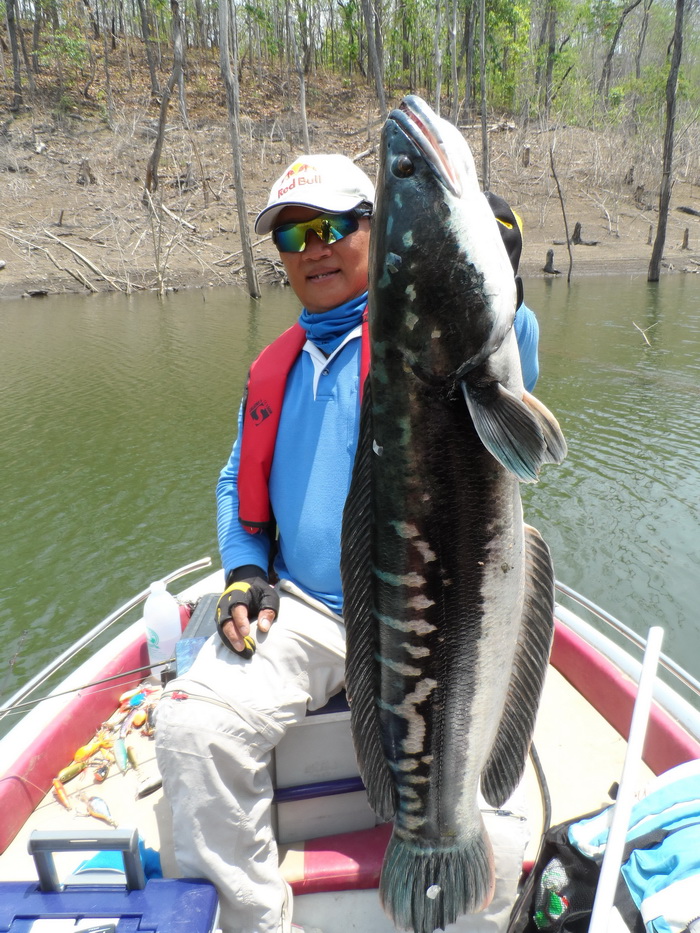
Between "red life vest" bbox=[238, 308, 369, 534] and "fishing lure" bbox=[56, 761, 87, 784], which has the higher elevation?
"red life vest" bbox=[238, 308, 369, 534]

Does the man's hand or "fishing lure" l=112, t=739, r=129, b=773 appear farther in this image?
"fishing lure" l=112, t=739, r=129, b=773

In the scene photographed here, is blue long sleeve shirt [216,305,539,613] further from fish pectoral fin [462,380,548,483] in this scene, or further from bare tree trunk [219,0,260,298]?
bare tree trunk [219,0,260,298]

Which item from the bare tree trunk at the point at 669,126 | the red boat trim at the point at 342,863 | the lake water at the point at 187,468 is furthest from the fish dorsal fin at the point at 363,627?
the bare tree trunk at the point at 669,126

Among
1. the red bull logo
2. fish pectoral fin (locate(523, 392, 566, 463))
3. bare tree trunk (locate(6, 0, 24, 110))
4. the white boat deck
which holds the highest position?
bare tree trunk (locate(6, 0, 24, 110))

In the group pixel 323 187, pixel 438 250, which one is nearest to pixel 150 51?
pixel 323 187

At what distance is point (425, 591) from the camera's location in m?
1.71

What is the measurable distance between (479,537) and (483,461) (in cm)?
21

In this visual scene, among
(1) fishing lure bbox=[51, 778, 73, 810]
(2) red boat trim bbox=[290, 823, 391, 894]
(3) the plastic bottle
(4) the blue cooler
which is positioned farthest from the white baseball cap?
(1) fishing lure bbox=[51, 778, 73, 810]

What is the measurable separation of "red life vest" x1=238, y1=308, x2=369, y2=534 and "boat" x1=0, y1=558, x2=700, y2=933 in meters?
0.59

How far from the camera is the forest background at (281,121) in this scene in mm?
30141

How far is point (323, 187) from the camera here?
238 centimetres

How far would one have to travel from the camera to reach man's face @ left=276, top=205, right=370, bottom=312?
248cm

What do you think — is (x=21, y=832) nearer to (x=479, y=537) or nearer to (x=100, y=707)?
(x=100, y=707)

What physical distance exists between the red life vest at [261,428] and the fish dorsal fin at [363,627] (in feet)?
3.25
